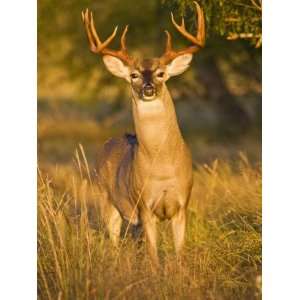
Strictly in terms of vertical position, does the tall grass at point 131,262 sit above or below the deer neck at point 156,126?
below

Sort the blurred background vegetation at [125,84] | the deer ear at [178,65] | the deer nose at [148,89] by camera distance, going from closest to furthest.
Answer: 1. the deer nose at [148,89]
2. the deer ear at [178,65]
3. the blurred background vegetation at [125,84]

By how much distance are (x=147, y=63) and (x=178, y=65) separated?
0.26 meters

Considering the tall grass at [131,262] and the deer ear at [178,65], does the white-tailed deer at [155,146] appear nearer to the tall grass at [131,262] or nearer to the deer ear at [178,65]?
the deer ear at [178,65]

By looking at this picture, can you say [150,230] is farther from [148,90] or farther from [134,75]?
[134,75]

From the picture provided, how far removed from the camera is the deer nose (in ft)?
26.4

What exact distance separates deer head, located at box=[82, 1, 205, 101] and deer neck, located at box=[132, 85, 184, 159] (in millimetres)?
102

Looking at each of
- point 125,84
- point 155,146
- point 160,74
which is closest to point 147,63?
point 160,74

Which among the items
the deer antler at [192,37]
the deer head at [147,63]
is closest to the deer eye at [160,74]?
the deer head at [147,63]

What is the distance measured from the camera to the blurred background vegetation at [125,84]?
16.9 m

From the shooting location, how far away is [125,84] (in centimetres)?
1864

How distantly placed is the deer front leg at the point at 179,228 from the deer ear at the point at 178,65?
0.96 metres

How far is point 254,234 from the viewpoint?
8.30 meters

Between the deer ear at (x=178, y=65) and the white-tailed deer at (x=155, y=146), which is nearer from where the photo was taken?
the white-tailed deer at (x=155, y=146)
